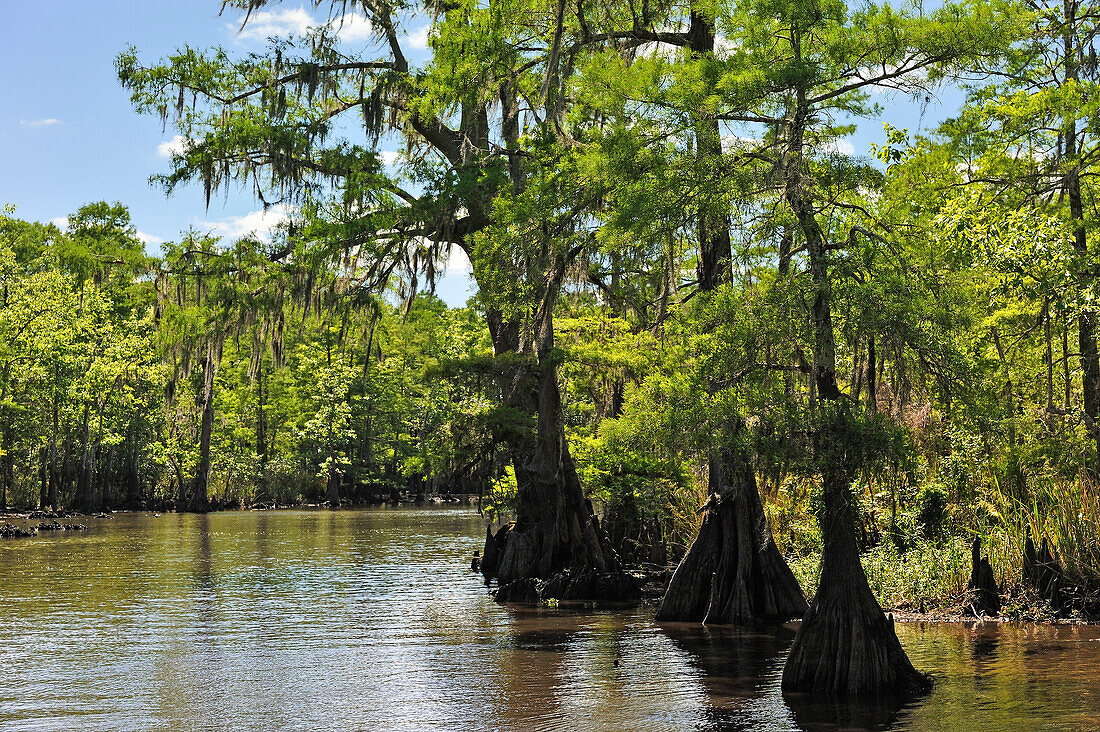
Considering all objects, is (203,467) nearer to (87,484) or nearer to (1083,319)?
(87,484)

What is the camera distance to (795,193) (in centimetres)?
1068

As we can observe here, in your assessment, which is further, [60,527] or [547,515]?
[60,527]

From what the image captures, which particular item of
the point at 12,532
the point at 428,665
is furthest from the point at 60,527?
the point at 428,665

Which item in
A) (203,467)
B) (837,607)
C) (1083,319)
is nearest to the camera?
(837,607)

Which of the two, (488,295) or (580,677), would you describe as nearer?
(580,677)

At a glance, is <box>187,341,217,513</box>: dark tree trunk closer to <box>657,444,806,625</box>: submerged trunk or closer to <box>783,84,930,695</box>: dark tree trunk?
<box>657,444,806,625</box>: submerged trunk

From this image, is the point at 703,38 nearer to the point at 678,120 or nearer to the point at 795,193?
the point at 678,120

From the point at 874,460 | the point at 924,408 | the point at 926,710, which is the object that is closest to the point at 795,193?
the point at 874,460

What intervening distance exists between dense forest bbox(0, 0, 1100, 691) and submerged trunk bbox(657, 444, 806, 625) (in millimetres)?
45

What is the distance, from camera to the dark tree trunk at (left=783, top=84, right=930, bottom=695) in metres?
9.93

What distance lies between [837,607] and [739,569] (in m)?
5.11

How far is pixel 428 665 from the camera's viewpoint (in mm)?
12797

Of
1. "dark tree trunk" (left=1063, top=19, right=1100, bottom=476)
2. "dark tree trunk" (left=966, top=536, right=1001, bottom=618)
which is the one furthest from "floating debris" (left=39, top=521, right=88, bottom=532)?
"dark tree trunk" (left=1063, top=19, right=1100, bottom=476)

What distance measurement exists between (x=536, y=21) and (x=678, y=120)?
5.89 metres
